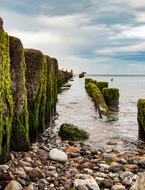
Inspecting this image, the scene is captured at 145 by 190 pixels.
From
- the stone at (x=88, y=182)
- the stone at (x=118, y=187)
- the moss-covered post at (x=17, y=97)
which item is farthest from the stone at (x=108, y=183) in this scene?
the moss-covered post at (x=17, y=97)

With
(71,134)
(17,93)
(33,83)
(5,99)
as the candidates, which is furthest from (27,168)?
(71,134)

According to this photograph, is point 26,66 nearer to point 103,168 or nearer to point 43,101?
point 43,101

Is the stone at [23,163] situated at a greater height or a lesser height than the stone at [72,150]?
greater

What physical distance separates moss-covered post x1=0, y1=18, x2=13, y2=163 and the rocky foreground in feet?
1.11

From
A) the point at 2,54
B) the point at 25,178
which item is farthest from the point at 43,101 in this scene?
the point at 25,178

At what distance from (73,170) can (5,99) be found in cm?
186

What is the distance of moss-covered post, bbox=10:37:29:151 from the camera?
9.45 m

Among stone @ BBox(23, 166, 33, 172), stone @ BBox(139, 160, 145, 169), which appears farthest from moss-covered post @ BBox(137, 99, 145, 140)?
stone @ BBox(23, 166, 33, 172)

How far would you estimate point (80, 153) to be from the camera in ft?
35.4

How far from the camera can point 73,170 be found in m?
8.72

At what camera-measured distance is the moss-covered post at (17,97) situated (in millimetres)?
9445

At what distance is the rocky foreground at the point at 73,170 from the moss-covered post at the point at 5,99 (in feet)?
1.11

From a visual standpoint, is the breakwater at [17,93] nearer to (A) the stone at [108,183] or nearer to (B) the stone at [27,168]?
(B) the stone at [27,168]

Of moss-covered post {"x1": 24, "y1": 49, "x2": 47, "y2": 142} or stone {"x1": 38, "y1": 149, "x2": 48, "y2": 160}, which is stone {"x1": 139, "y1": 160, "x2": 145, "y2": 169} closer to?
stone {"x1": 38, "y1": 149, "x2": 48, "y2": 160}
